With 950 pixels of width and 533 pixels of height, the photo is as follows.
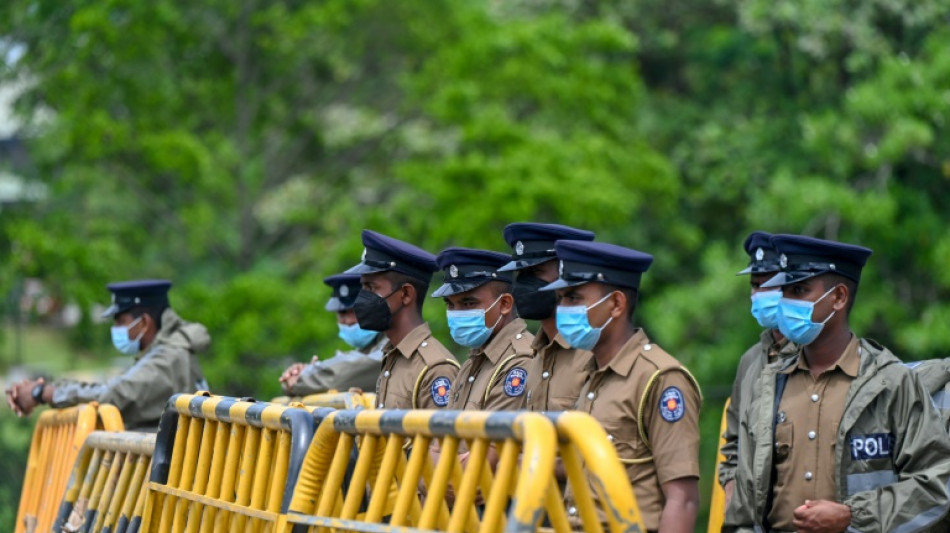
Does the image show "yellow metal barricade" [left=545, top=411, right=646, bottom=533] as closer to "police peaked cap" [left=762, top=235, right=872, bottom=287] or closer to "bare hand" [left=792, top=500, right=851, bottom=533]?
"bare hand" [left=792, top=500, right=851, bottom=533]

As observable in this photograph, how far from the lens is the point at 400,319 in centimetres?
747

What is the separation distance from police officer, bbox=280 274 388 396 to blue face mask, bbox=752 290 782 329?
263cm

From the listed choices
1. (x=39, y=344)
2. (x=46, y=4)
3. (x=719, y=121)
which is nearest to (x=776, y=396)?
(x=719, y=121)

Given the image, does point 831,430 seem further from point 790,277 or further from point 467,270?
point 467,270

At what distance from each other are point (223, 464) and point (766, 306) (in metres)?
Result: 2.36

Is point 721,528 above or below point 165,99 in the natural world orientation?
below

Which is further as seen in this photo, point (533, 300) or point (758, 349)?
point (758, 349)

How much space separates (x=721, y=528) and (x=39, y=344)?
41523mm

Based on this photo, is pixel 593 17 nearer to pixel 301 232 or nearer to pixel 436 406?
pixel 301 232

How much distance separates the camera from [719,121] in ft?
72.9

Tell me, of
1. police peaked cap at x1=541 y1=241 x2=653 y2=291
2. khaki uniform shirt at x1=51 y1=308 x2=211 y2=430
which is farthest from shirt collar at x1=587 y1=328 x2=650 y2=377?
khaki uniform shirt at x1=51 y1=308 x2=211 y2=430

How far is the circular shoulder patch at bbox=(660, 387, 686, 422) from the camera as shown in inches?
214

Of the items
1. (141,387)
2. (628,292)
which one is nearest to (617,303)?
(628,292)

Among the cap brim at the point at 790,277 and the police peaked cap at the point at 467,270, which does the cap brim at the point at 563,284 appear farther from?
the police peaked cap at the point at 467,270
